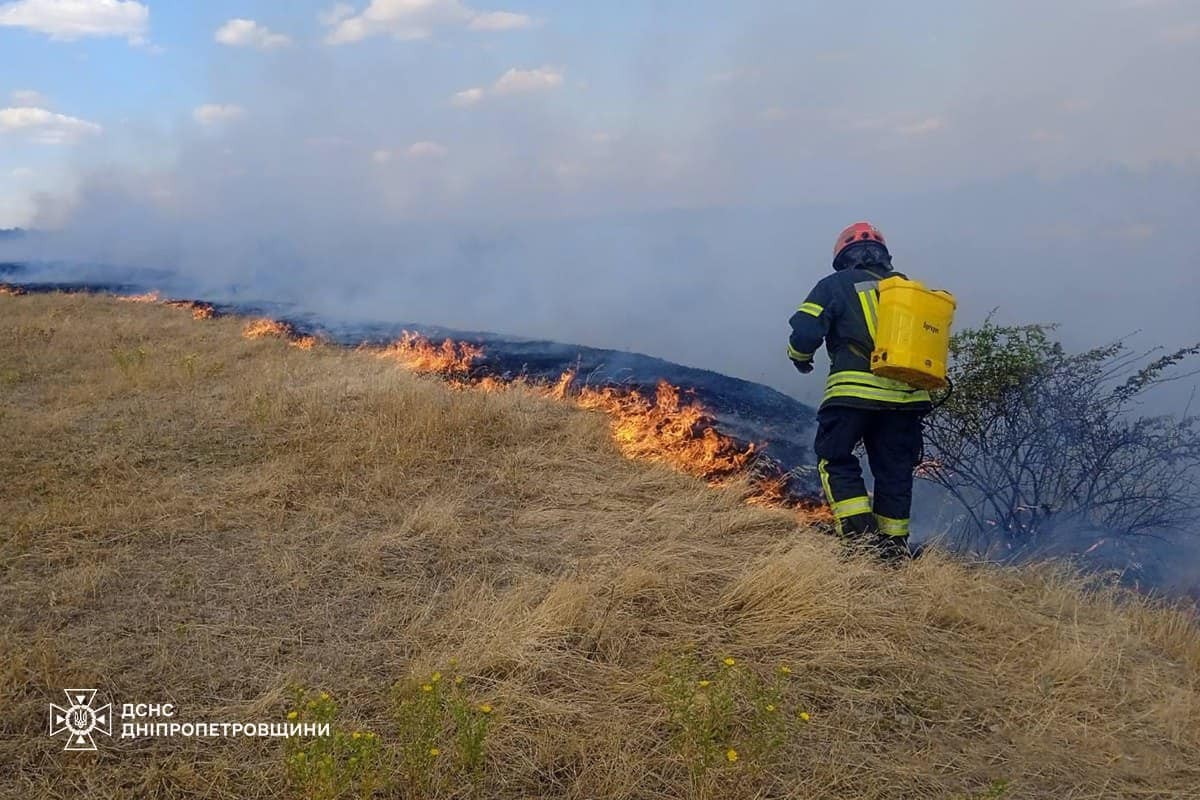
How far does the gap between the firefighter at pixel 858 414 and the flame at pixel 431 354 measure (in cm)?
462

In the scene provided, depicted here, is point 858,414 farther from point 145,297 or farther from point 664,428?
point 145,297

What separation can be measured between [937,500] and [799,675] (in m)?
3.83

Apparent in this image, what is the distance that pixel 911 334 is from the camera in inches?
157

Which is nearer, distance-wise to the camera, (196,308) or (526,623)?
(526,623)

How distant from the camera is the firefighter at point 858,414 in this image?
13.9 feet

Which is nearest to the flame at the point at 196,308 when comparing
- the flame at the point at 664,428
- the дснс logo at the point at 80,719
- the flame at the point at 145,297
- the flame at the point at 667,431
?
the flame at the point at 145,297

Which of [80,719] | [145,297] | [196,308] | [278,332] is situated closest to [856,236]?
[80,719]

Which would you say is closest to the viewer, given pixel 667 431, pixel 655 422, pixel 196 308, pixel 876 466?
pixel 876 466

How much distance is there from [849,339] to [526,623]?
91.5 inches

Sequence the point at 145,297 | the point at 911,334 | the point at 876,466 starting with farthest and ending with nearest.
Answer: the point at 145,297
the point at 876,466
the point at 911,334

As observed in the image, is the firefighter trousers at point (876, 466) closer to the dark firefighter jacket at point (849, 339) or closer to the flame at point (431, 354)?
the dark firefighter jacket at point (849, 339)

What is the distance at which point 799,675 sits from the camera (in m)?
3.01

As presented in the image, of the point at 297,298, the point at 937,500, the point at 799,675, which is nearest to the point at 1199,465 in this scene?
the point at 937,500

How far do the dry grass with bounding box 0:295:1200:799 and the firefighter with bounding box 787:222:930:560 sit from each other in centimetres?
38
